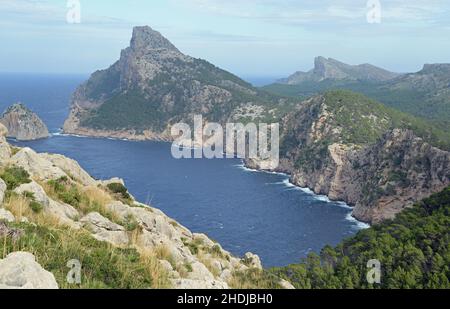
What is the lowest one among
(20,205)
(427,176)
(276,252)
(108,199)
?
(276,252)

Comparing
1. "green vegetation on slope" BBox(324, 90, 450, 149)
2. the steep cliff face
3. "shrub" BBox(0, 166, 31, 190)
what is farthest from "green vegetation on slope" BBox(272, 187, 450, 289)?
"green vegetation on slope" BBox(324, 90, 450, 149)

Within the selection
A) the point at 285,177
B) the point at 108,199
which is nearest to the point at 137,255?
the point at 108,199

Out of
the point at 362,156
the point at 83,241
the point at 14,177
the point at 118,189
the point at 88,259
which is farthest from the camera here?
the point at 362,156

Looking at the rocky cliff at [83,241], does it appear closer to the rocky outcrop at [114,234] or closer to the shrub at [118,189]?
the rocky outcrop at [114,234]

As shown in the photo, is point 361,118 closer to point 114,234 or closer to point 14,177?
point 114,234

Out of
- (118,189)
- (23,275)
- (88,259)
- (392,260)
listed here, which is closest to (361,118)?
(392,260)

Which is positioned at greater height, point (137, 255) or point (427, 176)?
point (137, 255)

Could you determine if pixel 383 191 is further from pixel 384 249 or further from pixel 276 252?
pixel 384 249

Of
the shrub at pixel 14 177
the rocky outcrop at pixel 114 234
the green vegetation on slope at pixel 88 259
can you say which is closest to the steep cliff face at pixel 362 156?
the rocky outcrop at pixel 114 234
